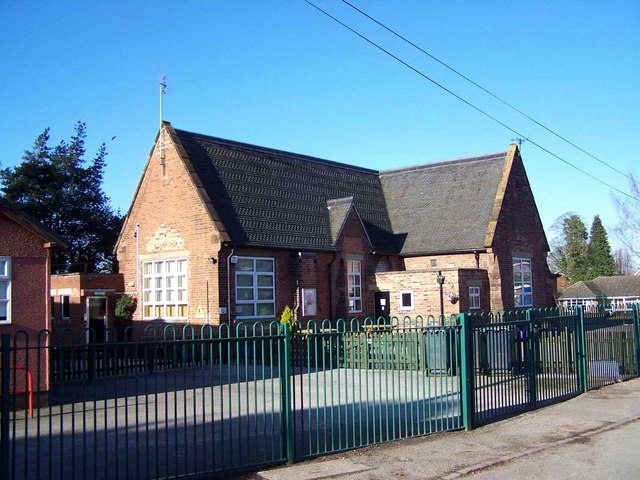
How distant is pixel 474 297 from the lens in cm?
2772

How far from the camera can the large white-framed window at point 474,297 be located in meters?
27.4

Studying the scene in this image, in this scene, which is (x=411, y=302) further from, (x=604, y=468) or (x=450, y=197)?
(x=604, y=468)

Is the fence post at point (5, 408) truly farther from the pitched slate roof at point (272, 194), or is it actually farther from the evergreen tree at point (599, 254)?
the evergreen tree at point (599, 254)

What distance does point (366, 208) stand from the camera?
3278 centimetres

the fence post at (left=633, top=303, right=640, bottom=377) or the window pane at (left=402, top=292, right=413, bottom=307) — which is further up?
the window pane at (left=402, top=292, right=413, bottom=307)

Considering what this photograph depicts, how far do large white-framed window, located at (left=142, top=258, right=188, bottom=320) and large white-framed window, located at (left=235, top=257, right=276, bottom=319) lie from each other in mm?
2200

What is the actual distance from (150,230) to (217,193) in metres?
3.53

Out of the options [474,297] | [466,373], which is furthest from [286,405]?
[474,297]

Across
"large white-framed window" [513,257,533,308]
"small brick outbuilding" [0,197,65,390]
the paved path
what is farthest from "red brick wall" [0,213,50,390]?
"large white-framed window" [513,257,533,308]

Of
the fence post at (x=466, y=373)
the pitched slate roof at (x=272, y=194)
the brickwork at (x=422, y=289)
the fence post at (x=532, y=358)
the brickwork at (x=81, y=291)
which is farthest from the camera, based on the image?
the brickwork at (x=81, y=291)

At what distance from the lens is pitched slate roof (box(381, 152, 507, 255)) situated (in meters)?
30.1

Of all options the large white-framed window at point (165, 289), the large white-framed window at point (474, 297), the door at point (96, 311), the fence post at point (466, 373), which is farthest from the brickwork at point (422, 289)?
the fence post at point (466, 373)

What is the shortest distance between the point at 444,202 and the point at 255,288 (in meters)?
12.7

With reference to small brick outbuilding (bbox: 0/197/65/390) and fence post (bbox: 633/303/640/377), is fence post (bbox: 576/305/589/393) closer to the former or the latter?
fence post (bbox: 633/303/640/377)
